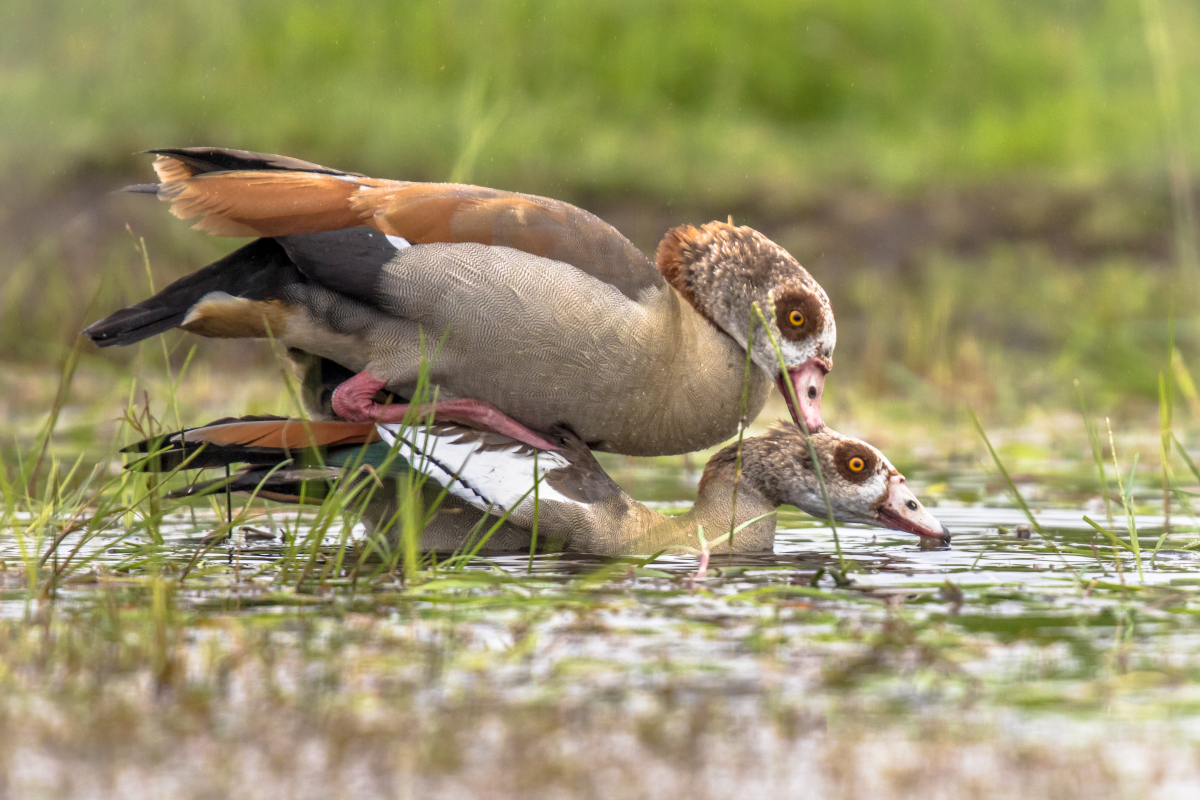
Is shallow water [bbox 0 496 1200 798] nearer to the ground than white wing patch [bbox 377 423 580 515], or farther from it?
nearer to the ground

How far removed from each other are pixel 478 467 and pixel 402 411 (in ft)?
1.09

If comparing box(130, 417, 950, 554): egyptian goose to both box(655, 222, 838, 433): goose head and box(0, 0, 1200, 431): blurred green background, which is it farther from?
box(0, 0, 1200, 431): blurred green background

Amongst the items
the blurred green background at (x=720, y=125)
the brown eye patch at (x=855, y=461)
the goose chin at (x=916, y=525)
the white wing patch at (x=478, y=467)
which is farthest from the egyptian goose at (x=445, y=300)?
the blurred green background at (x=720, y=125)

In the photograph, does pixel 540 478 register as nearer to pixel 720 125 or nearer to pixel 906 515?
pixel 906 515

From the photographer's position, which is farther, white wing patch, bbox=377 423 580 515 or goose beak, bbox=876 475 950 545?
goose beak, bbox=876 475 950 545

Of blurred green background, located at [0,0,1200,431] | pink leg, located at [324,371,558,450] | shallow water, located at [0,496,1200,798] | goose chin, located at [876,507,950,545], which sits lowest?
shallow water, located at [0,496,1200,798]

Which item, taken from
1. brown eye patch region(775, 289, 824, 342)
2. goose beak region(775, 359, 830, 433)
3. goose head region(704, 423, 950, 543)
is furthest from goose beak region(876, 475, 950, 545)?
brown eye patch region(775, 289, 824, 342)

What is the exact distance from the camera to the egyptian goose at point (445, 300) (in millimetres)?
4945

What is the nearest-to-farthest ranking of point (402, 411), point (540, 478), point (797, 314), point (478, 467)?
1. point (540, 478)
2. point (478, 467)
3. point (402, 411)
4. point (797, 314)

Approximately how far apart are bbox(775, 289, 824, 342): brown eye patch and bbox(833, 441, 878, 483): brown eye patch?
15.5 inches

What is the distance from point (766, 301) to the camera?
5.33 meters

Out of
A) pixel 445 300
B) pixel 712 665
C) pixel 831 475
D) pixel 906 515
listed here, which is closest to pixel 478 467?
pixel 445 300

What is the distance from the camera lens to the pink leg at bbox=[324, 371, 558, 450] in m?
5.05

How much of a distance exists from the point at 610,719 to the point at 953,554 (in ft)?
7.77
